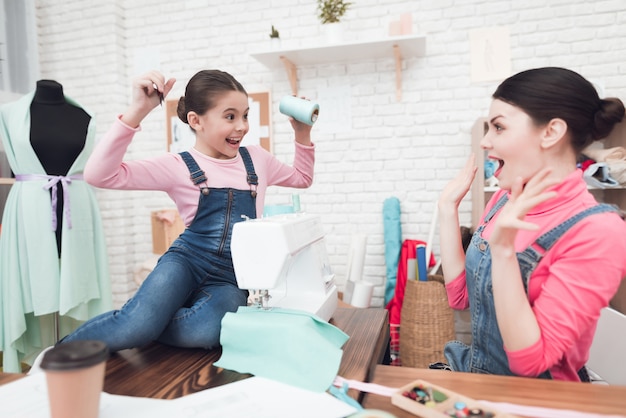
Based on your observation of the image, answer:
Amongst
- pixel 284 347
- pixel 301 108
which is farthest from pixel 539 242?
pixel 301 108

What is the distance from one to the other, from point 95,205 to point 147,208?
1136 millimetres

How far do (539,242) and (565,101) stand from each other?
34 centimetres

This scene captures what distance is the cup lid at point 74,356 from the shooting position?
2.08 feet

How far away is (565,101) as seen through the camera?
1.07m

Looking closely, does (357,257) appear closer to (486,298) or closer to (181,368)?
(486,298)

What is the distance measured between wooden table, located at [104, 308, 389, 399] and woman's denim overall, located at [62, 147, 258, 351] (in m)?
0.03

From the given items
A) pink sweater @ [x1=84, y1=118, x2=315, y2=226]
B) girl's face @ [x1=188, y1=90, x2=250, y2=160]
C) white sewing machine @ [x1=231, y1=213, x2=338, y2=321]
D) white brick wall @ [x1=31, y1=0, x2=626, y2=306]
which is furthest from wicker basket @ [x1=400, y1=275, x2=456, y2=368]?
girl's face @ [x1=188, y1=90, x2=250, y2=160]

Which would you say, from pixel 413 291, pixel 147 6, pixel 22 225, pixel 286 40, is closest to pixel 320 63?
pixel 286 40

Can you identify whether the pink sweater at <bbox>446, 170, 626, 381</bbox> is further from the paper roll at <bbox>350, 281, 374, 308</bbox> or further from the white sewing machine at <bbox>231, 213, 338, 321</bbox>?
the paper roll at <bbox>350, 281, 374, 308</bbox>

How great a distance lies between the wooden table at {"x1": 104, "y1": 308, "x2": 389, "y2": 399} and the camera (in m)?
0.89

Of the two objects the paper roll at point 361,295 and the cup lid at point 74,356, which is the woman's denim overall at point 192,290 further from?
the paper roll at point 361,295

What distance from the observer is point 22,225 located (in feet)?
7.91

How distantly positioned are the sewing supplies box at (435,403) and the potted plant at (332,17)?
2.64m

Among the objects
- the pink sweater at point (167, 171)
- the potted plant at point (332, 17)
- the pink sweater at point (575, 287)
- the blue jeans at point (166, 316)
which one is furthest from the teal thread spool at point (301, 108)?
the potted plant at point (332, 17)
